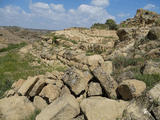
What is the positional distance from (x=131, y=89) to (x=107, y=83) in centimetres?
61

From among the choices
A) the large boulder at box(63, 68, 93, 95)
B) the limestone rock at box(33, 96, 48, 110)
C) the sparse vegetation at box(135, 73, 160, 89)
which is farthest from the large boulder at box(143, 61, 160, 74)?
the limestone rock at box(33, 96, 48, 110)

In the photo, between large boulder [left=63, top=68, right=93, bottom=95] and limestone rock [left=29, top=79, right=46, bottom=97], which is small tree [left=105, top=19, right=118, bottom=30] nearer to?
large boulder [left=63, top=68, right=93, bottom=95]

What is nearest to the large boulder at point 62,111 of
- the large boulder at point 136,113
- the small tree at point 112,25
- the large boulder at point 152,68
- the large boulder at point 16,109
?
the large boulder at point 16,109

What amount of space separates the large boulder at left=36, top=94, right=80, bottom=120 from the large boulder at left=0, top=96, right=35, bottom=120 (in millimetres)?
553

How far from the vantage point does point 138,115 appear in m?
2.07

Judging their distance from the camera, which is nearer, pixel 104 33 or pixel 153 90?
pixel 153 90

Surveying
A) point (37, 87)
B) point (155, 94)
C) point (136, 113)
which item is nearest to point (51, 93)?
point (37, 87)

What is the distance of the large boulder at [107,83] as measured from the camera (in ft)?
9.65

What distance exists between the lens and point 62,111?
2.48 m

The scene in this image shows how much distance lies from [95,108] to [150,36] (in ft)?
18.2

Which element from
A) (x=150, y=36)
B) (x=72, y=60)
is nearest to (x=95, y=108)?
(x=150, y=36)

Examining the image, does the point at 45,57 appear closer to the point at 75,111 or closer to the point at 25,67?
the point at 25,67

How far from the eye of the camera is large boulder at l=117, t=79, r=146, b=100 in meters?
2.55

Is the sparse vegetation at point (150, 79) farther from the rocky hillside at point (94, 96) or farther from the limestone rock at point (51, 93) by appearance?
the limestone rock at point (51, 93)
